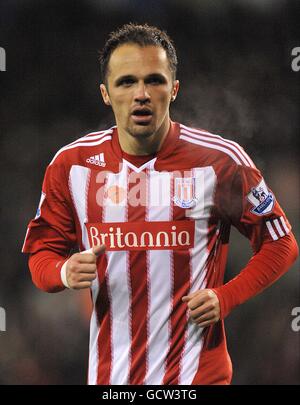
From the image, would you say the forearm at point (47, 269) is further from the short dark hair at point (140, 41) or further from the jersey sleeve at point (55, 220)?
the short dark hair at point (140, 41)

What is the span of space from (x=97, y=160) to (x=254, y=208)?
536mm

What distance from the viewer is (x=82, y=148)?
217cm

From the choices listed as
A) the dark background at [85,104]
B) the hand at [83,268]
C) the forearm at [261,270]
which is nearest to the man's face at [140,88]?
the dark background at [85,104]

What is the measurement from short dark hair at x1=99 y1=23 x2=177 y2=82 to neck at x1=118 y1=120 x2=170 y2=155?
0.19 metres

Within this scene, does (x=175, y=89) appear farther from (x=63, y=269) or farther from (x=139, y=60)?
(x=63, y=269)

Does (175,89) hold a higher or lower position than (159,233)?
higher

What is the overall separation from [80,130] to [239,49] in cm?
67

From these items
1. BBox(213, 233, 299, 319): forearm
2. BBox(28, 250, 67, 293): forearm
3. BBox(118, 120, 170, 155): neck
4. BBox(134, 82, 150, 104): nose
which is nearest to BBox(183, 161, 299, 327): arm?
BBox(213, 233, 299, 319): forearm

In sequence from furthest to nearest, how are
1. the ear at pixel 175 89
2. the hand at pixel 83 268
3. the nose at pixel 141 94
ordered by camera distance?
the ear at pixel 175 89
the nose at pixel 141 94
the hand at pixel 83 268

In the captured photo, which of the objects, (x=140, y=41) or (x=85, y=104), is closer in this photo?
(x=140, y=41)

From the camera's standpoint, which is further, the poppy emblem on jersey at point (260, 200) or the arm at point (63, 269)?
the poppy emblem on jersey at point (260, 200)

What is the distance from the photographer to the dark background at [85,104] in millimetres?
2379

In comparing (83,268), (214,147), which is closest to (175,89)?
(214,147)

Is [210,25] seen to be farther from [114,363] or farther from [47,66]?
[114,363]
